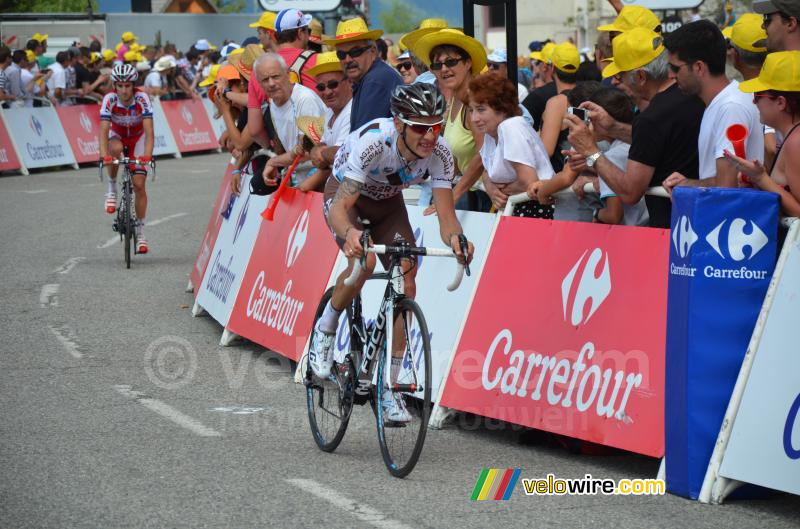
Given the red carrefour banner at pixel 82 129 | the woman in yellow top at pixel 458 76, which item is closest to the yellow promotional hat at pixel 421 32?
the woman in yellow top at pixel 458 76

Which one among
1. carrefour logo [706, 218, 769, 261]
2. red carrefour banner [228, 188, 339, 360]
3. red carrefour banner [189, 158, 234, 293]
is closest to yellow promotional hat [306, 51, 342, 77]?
red carrefour banner [228, 188, 339, 360]

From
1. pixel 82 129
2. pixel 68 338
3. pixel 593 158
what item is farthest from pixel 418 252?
pixel 82 129

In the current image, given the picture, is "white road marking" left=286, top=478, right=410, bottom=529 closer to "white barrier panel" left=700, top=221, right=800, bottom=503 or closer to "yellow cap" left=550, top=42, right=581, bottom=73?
"white barrier panel" left=700, top=221, right=800, bottom=503

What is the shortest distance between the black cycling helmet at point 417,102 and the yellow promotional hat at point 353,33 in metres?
2.60

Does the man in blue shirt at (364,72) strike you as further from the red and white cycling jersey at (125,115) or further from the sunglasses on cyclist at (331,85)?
the red and white cycling jersey at (125,115)

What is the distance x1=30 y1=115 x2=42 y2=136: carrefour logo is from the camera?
26.5 m

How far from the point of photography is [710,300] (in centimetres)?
584

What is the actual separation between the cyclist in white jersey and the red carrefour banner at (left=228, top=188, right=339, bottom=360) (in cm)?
187

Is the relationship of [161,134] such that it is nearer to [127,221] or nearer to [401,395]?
[127,221]

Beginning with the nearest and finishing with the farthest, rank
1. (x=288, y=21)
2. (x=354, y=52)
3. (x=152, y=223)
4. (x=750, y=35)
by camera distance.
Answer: (x=750, y=35)
(x=354, y=52)
(x=288, y=21)
(x=152, y=223)

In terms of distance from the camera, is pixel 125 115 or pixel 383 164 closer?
pixel 383 164

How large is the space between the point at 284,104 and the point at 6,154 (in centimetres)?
1723

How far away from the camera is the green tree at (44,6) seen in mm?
55819

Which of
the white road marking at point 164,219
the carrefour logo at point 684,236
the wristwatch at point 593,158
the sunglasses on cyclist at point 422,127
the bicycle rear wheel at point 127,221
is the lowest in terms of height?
the white road marking at point 164,219
